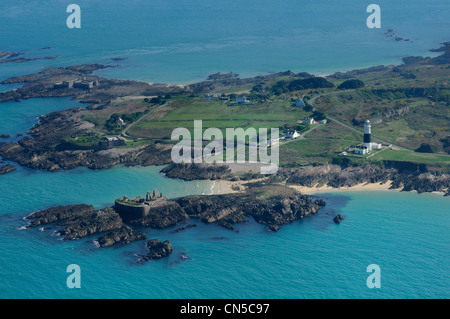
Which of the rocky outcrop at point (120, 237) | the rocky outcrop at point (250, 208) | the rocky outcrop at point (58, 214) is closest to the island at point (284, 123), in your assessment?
the rocky outcrop at point (250, 208)

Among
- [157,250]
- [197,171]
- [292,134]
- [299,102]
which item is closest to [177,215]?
[157,250]

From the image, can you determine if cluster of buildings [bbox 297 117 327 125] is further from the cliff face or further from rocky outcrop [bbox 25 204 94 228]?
rocky outcrop [bbox 25 204 94 228]

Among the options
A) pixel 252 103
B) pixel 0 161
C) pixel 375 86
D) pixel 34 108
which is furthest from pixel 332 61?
pixel 0 161

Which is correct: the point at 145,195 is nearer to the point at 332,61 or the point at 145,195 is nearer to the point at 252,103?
the point at 252,103

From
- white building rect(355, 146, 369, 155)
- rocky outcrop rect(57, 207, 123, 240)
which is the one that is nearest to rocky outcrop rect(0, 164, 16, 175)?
rocky outcrop rect(57, 207, 123, 240)

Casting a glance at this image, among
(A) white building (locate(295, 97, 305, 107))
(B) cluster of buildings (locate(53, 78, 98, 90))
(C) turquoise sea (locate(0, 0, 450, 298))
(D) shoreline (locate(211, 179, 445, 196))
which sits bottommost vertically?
(C) turquoise sea (locate(0, 0, 450, 298))

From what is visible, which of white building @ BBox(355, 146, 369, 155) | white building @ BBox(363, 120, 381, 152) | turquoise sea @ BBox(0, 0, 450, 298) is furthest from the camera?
white building @ BBox(363, 120, 381, 152)
